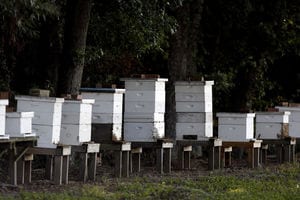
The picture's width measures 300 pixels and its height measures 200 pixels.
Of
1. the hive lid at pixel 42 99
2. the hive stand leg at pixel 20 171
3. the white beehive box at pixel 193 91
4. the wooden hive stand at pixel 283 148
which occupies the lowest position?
the hive stand leg at pixel 20 171

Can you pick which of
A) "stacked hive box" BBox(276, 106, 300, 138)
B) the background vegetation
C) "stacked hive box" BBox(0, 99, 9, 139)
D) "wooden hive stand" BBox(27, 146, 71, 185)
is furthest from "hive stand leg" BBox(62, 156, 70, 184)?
"stacked hive box" BBox(276, 106, 300, 138)

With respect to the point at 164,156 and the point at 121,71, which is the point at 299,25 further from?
the point at 164,156

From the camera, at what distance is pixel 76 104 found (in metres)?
11.2

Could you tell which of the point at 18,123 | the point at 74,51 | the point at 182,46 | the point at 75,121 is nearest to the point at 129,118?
the point at 74,51

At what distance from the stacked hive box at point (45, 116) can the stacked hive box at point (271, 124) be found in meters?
6.11

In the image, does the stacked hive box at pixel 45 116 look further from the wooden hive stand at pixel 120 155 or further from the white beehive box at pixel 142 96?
the white beehive box at pixel 142 96

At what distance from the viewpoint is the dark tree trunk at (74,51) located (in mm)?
12969

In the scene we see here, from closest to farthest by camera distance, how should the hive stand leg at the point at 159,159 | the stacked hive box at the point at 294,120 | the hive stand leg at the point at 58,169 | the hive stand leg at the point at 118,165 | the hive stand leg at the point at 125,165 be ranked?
the hive stand leg at the point at 58,169 → the hive stand leg at the point at 118,165 → the hive stand leg at the point at 125,165 → the hive stand leg at the point at 159,159 → the stacked hive box at the point at 294,120

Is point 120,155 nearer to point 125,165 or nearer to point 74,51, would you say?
point 125,165

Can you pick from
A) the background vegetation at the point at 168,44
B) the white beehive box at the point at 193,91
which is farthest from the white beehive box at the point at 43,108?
the white beehive box at the point at 193,91

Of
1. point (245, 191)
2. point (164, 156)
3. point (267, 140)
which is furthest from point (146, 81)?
point (267, 140)

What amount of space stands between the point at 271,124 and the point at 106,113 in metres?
5.00

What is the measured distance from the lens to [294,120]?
54.2ft

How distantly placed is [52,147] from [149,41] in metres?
4.02
